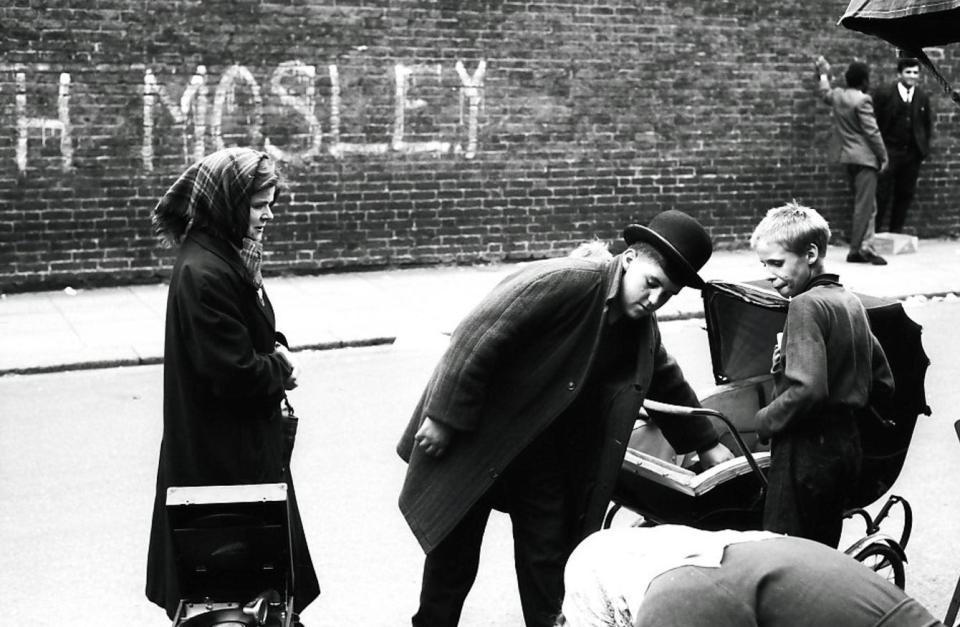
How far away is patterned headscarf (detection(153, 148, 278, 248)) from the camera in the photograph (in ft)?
14.7

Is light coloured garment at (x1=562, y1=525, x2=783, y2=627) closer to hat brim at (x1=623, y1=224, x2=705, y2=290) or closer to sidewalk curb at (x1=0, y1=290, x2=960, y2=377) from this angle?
hat brim at (x1=623, y1=224, x2=705, y2=290)

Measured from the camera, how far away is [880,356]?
16.0ft

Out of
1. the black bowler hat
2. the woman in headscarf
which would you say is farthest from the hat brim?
the woman in headscarf

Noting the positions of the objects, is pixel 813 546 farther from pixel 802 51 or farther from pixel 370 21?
pixel 802 51

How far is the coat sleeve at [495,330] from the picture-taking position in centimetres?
438

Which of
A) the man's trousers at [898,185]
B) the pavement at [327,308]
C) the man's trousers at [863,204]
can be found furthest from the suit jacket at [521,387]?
the man's trousers at [898,185]

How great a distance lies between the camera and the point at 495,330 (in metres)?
4.38

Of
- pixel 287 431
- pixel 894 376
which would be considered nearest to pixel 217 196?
pixel 287 431

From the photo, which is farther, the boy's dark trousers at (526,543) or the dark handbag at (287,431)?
the dark handbag at (287,431)

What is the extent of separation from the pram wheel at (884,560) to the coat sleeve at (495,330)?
163cm

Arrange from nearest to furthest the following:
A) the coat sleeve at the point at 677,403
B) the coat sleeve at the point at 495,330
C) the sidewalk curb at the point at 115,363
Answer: the coat sleeve at the point at 495,330 < the coat sleeve at the point at 677,403 < the sidewalk curb at the point at 115,363

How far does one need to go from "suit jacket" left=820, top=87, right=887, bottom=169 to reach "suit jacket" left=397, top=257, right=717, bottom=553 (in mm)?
10597

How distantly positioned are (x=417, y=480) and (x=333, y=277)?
8.77 meters

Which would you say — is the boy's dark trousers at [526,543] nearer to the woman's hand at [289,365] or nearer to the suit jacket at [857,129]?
the woman's hand at [289,365]
